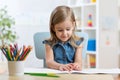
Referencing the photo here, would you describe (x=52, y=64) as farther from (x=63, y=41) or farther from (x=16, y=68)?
(x=16, y=68)

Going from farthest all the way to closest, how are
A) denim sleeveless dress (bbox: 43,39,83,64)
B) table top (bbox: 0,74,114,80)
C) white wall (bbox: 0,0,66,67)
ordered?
white wall (bbox: 0,0,66,67) < denim sleeveless dress (bbox: 43,39,83,64) < table top (bbox: 0,74,114,80)

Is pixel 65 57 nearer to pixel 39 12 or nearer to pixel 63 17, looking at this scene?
pixel 63 17

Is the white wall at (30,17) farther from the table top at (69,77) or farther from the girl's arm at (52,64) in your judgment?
the table top at (69,77)

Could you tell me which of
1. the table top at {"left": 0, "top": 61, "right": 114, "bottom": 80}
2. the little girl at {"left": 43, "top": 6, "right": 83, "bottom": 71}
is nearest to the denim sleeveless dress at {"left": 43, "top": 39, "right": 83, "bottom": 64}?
the little girl at {"left": 43, "top": 6, "right": 83, "bottom": 71}

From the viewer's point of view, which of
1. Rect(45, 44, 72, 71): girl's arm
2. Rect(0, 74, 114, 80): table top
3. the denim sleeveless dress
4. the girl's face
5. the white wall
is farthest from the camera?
the white wall

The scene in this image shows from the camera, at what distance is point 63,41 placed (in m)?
1.89

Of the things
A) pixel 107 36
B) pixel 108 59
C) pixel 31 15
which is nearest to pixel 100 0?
pixel 107 36

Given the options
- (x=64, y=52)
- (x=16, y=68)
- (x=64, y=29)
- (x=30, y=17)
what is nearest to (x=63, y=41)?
(x=64, y=52)

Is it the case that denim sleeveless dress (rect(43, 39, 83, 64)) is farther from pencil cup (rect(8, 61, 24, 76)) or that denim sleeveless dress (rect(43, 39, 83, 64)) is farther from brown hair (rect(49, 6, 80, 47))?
pencil cup (rect(8, 61, 24, 76))

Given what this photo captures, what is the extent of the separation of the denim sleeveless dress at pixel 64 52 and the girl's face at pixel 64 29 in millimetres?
129

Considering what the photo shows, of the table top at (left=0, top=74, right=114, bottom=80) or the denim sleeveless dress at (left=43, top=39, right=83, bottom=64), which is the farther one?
the denim sleeveless dress at (left=43, top=39, right=83, bottom=64)

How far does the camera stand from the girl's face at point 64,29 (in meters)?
1.71

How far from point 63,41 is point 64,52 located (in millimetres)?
78

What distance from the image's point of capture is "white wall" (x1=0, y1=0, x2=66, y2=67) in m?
4.22
